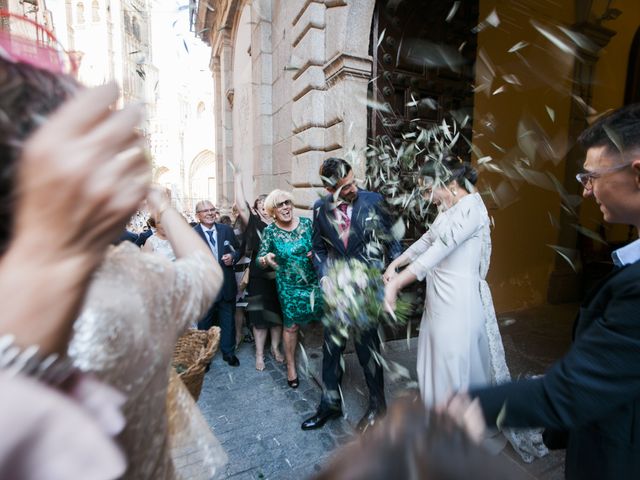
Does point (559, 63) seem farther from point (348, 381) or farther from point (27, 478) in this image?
point (27, 478)

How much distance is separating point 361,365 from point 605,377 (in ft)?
8.25

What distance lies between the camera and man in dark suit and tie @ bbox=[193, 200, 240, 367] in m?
4.64

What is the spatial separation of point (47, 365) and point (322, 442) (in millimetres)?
3073

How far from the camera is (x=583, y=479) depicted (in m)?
1.25

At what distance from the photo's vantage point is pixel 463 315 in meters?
2.73

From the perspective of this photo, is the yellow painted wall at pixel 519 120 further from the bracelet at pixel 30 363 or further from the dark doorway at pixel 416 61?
the bracelet at pixel 30 363

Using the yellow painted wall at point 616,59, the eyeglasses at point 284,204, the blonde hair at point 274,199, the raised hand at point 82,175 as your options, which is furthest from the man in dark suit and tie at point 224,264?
the yellow painted wall at point 616,59

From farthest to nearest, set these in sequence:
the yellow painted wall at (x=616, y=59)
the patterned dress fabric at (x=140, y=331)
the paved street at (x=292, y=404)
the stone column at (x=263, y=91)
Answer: the stone column at (x=263, y=91)
the yellow painted wall at (x=616, y=59)
the paved street at (x=292, y=404)
the patterned dress fabric at (x=140, y=331)

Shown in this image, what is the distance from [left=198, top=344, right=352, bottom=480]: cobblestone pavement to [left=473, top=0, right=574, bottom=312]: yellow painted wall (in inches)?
162

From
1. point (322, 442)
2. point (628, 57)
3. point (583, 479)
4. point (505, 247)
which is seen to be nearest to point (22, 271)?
point (583, 479)

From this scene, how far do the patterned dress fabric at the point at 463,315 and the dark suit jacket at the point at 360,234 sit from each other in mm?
645

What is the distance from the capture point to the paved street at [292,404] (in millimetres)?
2771

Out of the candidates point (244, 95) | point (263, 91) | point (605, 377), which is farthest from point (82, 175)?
point (244, 95)

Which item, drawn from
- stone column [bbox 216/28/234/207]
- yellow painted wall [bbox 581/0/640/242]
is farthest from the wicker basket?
stone column [bbox 216/28/234/207]
